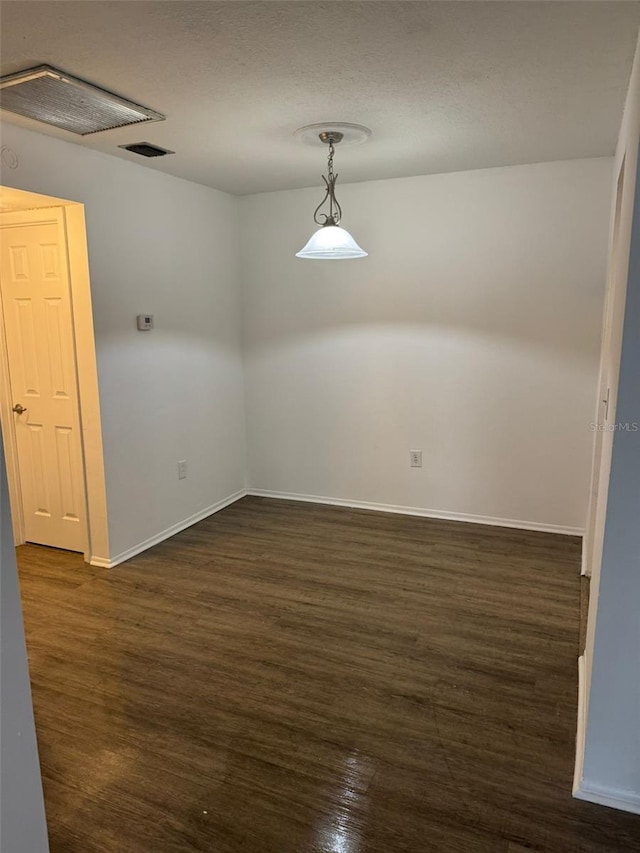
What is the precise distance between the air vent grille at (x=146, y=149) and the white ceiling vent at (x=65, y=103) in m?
0.31

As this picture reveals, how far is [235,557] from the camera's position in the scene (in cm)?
377

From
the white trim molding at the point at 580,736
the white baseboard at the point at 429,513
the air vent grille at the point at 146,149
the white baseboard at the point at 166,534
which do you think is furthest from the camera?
the white baseboard at the point at 429,513

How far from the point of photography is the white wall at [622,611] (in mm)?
1625

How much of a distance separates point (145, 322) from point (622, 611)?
313 cm

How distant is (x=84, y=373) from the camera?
345 centimetres

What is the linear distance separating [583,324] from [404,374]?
4.12ft

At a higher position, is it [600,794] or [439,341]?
[439,341]

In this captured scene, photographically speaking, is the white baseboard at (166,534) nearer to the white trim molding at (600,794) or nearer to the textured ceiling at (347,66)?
the textured ceiling at (347,66)

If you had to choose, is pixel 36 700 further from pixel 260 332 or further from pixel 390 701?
pixel 260 332

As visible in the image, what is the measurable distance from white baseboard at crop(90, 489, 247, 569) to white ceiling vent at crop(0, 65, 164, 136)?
247cm

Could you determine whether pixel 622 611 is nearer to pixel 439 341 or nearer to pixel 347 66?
pixel 347 66

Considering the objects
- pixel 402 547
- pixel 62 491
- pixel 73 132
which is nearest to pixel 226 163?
pixel 73 132

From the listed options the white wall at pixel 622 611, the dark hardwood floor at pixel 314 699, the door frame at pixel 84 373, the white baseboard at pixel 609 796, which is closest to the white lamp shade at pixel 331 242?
the door frame at pixel 84 373

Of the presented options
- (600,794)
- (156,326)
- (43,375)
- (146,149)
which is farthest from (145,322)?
(600,794)
